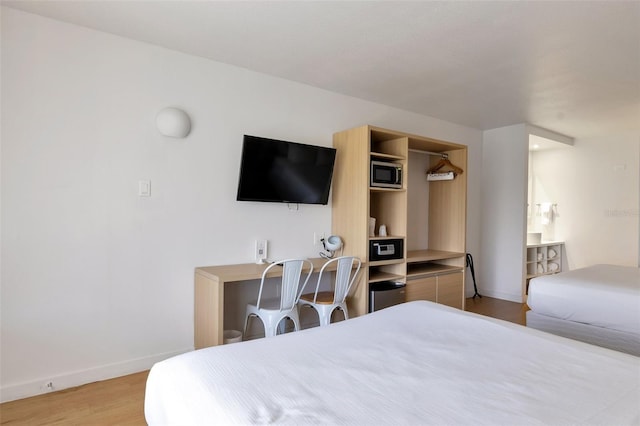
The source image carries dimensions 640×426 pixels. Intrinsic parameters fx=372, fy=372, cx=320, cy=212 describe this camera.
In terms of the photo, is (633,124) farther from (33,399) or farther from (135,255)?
(33,399)

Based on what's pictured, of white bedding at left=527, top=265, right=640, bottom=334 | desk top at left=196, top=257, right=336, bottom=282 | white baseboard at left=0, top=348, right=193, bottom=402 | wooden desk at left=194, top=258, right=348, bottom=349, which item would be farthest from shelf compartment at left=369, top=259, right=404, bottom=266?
white baseboard at left=0, top=348, right=193, bottom=402

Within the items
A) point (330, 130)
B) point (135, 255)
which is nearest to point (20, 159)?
point (135, 255)

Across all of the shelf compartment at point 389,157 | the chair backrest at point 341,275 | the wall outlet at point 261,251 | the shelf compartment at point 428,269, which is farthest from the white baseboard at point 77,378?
the shelf compartment at point 389,157

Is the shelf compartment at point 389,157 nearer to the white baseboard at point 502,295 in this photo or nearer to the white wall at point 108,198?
the white wall at point 108,198

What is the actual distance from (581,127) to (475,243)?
216 cm

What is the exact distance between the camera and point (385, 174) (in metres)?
3.52

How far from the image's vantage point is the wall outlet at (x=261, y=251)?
3262 mm

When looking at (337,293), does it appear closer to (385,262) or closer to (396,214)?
(385,262)

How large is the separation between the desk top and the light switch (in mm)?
695

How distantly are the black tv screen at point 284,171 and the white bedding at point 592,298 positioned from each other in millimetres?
2087

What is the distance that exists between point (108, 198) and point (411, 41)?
Result: 240 centimetres

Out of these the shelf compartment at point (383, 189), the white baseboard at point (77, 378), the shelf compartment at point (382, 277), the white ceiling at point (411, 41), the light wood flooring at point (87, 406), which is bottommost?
the light wood flooring at point (87, 406)

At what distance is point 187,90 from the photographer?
2926 mm

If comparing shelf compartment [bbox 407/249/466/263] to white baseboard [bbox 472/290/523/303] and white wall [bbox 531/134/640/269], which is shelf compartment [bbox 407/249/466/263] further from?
white wall [bbox 531/134/640/269]
